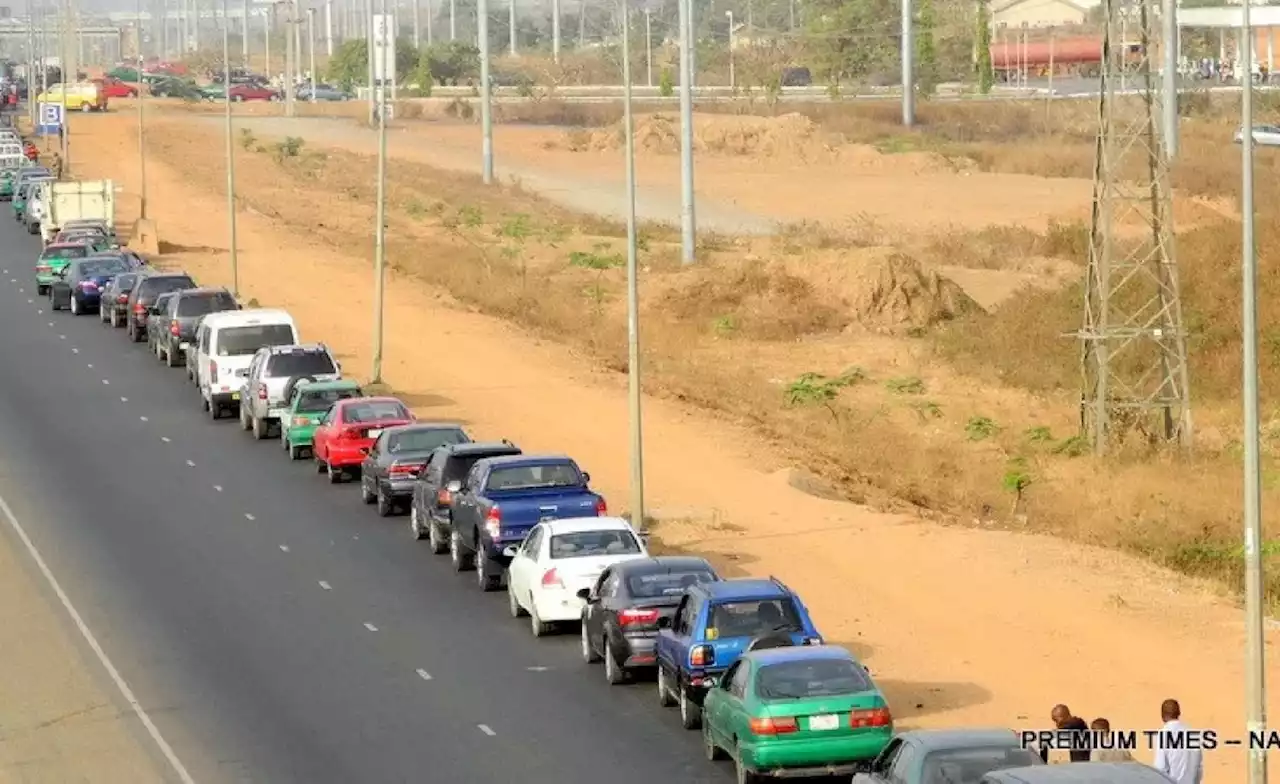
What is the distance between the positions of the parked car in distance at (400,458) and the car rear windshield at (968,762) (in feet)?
67.2

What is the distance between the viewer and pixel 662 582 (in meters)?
27.5

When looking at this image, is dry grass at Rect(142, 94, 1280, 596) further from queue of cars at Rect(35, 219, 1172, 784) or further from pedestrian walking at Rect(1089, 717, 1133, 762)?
pedestrian walking at Rect(1089, 717, 1133, 762)

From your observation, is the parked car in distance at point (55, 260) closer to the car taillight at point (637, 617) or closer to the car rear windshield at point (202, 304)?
the car rear windshield at point (202, 304)

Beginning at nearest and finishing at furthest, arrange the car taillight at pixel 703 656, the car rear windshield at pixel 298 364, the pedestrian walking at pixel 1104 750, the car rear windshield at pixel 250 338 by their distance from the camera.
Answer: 1. the pedestrian walking at pixel 1104 750
2. the car taillight at pixel 703 656
3. the car rear windshield at pixel 298 364
4. the car rear windshield at pixel 250 338

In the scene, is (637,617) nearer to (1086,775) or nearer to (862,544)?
(862,544)

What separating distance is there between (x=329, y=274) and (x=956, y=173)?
44.8 meters

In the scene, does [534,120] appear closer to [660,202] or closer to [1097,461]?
[660,202]

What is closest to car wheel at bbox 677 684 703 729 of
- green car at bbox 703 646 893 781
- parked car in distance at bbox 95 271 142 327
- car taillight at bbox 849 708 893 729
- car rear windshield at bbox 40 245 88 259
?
green car at bbox 703 646 893 781

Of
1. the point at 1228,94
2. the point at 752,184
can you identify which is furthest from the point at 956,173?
the point at 1228,94

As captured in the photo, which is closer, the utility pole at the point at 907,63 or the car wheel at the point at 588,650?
the car wheel at the point at 588,650

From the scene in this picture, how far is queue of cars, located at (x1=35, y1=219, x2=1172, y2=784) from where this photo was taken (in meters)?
21.9

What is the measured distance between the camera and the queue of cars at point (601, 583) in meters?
21.9

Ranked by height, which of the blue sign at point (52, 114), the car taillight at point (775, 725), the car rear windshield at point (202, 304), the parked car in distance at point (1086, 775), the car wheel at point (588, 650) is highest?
the blue sign at point (52, 114)

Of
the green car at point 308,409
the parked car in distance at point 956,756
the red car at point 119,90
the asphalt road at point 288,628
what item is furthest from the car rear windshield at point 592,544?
the red car at point 119,90
